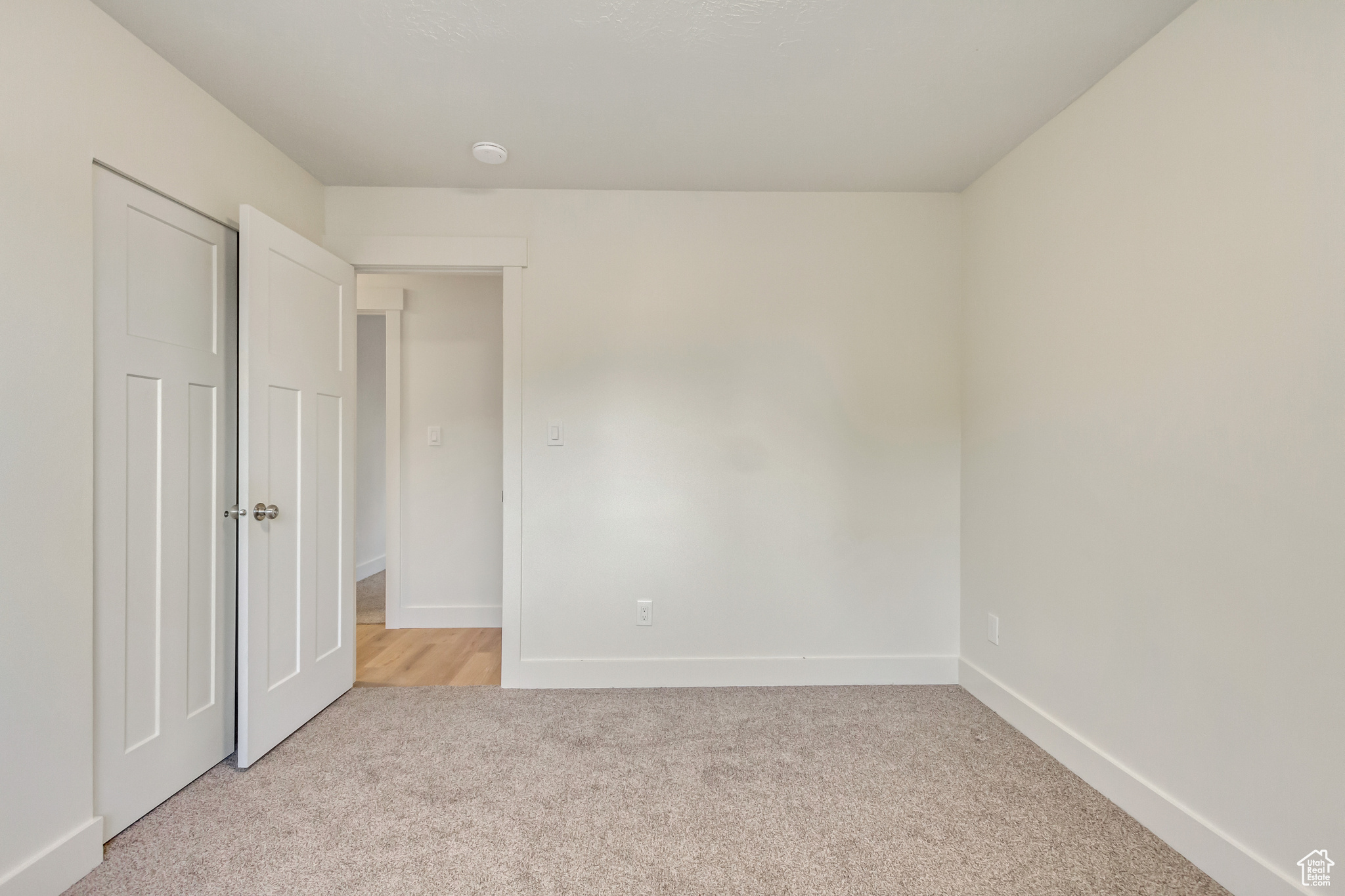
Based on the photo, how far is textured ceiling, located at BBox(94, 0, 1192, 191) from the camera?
152 cm

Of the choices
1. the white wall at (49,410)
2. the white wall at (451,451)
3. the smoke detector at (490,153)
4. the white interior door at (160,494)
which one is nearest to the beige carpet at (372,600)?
the white wall at (451,451)

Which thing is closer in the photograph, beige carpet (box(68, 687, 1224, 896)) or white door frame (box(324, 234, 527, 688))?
beige carpet (box(68, 687, 1224, 896))

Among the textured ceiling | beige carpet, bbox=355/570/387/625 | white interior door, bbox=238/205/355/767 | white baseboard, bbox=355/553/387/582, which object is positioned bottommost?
beige carpet, bbox=355/570/387/625

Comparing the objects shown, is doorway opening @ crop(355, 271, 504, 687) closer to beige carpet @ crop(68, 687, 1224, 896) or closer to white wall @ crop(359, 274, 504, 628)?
white wall @ crop(359, 274, 504, 628)

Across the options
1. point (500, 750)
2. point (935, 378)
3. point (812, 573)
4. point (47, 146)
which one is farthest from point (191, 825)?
point (935, 378)

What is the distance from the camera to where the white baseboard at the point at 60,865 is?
128cm

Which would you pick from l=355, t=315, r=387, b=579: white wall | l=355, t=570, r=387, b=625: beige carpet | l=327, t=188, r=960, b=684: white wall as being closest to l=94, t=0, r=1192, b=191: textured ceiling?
l=327, t=188, r=960, b=684: white wall

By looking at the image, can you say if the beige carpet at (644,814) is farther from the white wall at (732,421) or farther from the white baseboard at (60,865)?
the white wall at (732,421)

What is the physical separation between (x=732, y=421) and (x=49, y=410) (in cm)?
222

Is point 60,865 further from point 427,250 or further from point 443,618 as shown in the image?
point 427,250

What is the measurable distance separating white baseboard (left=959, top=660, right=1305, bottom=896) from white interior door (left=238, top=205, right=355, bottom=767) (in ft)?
9.22

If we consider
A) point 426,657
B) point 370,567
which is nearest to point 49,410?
point 426,657

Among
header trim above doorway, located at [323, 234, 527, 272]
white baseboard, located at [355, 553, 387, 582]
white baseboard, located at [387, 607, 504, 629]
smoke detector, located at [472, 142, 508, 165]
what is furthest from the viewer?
white baseboard, located at [355, 553, 387, 582]

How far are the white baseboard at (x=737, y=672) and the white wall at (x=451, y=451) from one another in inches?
43.0
